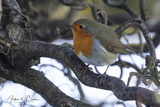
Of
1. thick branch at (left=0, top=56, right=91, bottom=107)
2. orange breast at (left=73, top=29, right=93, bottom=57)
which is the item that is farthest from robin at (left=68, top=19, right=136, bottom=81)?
thick branch at (left=0, top=56, right=91, bottom=107)

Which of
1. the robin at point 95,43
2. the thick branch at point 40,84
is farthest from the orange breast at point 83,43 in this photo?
the thick branch at point 40,84

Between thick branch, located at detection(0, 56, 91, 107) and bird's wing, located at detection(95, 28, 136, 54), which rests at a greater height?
bird's wing, located at detection(95, 28, 136, 54)

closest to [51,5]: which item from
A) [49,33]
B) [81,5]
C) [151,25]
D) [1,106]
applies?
[49,33]

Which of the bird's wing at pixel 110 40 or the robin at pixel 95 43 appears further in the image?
the bird's wing at pixel 110 40

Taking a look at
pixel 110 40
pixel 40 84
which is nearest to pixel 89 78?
pixel 40 84

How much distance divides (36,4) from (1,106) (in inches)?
107

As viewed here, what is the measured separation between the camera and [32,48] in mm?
2219

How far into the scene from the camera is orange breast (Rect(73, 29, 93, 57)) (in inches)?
90.9

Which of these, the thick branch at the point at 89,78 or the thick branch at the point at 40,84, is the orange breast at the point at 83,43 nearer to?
the thick branch at the point at 89,78

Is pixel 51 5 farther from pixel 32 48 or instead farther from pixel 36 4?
pixel 32 48

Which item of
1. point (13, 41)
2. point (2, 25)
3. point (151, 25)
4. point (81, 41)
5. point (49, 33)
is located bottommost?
point (13, 41)

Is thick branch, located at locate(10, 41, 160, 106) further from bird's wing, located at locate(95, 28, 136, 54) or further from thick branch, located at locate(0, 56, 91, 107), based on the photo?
bird's wing, located at locate(95, 28, 136, 54)

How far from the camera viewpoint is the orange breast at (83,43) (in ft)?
7.57

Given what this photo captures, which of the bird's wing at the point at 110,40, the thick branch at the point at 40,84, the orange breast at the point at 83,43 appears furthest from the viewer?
the bird's wing at the point at 110,40
